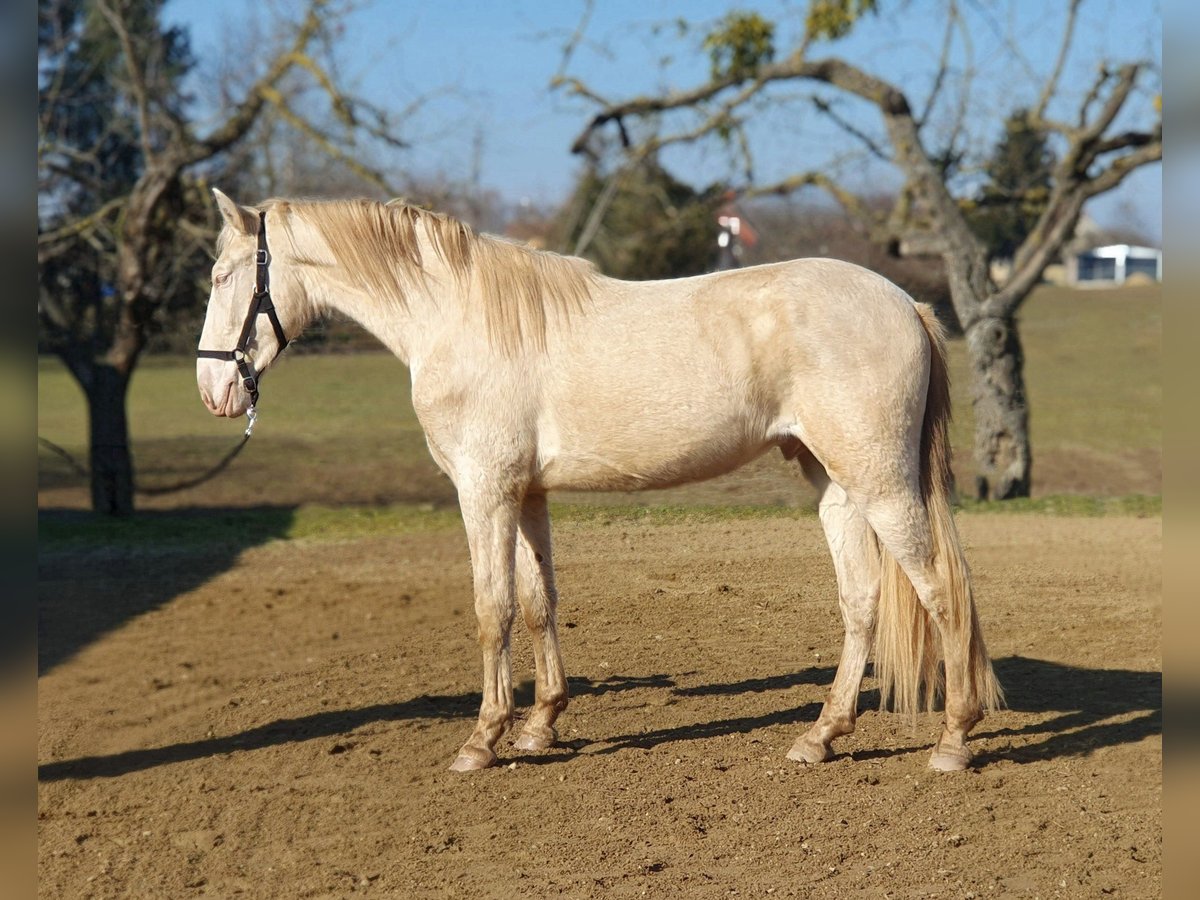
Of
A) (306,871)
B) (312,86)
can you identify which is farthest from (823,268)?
(312,86)

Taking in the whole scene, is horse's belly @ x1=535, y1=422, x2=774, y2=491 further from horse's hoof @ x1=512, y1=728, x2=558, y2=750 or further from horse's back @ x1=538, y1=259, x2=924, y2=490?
horse's hoof @ x1=512, y1=728, x2=558, y2=750

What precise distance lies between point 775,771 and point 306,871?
1.47 metres

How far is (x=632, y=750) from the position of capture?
388 centimetres

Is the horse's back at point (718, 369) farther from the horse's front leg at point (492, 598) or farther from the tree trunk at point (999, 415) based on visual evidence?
the tree trunk at point (999, 415)

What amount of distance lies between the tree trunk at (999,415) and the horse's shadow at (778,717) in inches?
162

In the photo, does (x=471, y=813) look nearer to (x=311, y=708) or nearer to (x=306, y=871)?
(x=306, y=871)

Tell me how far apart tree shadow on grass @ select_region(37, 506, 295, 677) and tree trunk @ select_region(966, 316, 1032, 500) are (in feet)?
17.1

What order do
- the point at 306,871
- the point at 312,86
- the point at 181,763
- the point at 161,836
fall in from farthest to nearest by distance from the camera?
the point at 312,86, the point at 181,763, the point at 161,836, the point at 306,871

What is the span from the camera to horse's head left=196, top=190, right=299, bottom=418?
366cm

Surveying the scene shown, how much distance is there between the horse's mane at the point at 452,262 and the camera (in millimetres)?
3605

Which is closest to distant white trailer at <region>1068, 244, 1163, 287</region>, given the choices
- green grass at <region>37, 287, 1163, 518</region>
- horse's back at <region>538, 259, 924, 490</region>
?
green grass at <region>37, 287, 1163, 518</region>

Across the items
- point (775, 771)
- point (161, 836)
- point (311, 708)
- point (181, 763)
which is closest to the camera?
point (161, 836)

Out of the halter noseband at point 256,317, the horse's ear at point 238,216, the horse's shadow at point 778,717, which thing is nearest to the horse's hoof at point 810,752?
the horse's shadow at point 778,717

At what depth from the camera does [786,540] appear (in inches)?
165
